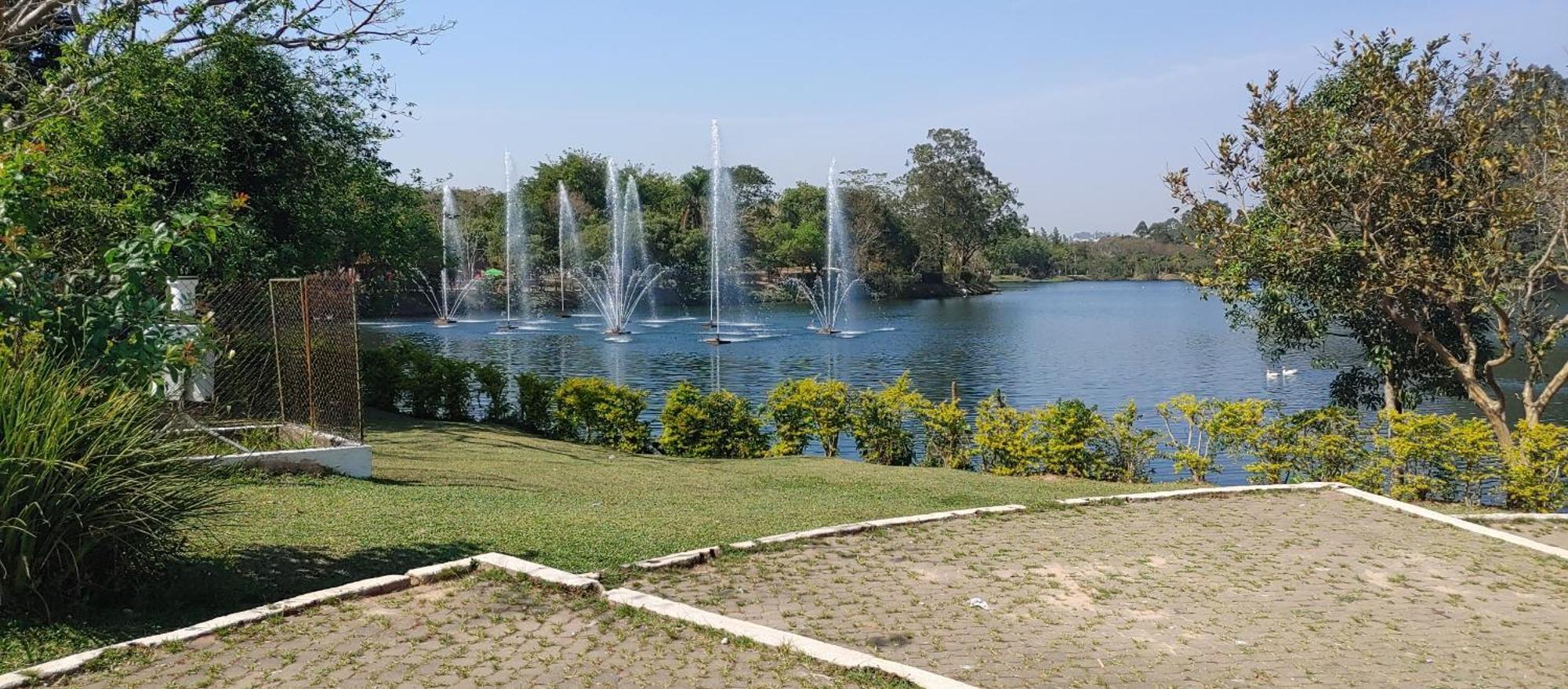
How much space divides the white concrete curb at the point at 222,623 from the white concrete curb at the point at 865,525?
82.0 inches

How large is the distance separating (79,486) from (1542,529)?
10023 mm

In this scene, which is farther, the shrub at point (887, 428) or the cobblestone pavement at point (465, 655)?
the shrub at point (887, 428)

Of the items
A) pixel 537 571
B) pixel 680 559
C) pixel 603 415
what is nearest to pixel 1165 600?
pixel 680 559

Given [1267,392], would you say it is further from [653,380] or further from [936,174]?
[936,174]

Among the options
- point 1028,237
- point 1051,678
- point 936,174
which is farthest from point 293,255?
point 1028,237

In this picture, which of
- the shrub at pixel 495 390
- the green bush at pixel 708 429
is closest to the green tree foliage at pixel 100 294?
the green bush at pixel 708 429

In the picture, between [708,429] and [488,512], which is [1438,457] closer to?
[708,429]

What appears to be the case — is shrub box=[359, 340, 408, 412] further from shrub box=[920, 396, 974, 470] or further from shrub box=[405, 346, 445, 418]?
shrub box=[920, 396, 974, 470]

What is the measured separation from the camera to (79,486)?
482cm

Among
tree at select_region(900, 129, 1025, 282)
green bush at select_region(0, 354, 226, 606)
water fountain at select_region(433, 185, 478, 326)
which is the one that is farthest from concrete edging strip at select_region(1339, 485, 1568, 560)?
tree at select_region(900, 129, 1025, 282)

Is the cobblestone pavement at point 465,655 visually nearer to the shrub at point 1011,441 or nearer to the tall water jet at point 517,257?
the shrub at point 1011,441

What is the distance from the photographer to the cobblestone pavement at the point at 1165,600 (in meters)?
4.90

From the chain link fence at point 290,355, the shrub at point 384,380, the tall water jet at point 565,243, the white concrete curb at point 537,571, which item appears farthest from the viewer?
the tall water jet at point 565,243

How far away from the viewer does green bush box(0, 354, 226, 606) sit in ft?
15.2
